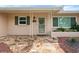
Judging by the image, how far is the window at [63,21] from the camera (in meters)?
23.9

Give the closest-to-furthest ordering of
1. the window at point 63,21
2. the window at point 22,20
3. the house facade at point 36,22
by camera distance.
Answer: the house facade at point 36,22 < the window at point 63,21 < the window at point 22,20

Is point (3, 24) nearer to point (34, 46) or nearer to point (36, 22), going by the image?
point (36, 22)

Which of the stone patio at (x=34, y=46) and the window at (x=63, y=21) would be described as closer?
the stone patio at (x=34, y=46)

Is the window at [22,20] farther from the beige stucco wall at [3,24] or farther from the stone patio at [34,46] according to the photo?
the stone patio at [34,46]

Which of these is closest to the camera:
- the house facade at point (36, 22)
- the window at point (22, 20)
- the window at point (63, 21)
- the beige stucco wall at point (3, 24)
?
the beige stucco wall at point (3, 24)

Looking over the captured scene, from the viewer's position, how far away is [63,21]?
24.0 m

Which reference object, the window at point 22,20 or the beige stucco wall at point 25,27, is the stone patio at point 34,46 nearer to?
the beige stucco wall at point 25,27

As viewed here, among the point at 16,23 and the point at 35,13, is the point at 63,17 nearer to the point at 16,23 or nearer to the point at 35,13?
the point at 35,13

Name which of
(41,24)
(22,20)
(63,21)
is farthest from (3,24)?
(63,21)

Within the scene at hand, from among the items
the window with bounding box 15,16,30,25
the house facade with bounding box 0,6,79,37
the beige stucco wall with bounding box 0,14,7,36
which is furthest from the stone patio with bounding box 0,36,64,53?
the window with bounding box 15,16,30,25

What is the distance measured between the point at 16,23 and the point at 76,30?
6.88 metres

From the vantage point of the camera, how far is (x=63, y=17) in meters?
24.0

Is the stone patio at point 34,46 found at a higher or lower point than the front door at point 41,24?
lower

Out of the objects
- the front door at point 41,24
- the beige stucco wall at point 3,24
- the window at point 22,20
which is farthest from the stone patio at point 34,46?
the window at point 22,20
